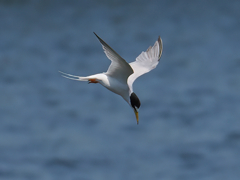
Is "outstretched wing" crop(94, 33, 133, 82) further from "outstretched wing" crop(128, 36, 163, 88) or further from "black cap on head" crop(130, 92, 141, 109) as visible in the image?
"outstretched wing" crop(128, 36, 163, 88)

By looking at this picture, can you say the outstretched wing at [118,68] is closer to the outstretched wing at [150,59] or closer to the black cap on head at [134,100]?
the black cap on head at [134,100]

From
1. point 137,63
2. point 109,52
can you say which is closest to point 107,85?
point 109,52

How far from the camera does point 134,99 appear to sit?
495 centimetres

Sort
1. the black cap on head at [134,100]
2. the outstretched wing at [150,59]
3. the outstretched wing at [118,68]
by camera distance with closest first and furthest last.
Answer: the outstretched wing at [118,68], the black cap on head at [134,100], the outstretched wing at [150,59]

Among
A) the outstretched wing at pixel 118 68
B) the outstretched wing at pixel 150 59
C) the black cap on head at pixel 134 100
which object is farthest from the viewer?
the outstretched wing at pixel 150 59

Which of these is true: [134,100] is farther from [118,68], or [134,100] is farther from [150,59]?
[150,59]

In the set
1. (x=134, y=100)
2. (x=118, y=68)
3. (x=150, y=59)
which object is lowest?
(x=134, y=100)

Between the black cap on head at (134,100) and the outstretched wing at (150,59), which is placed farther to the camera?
the outstretched wing at (150,59)

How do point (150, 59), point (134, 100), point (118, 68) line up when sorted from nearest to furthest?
1. point (118, 68)
2. point (134, 100)
3. point (150, 59)

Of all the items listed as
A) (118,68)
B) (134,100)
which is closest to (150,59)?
(134,100)

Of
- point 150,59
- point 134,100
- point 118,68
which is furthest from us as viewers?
point 150,59

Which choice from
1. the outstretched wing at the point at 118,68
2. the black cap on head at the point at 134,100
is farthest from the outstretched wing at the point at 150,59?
the outstretched wing at the point at 118,68

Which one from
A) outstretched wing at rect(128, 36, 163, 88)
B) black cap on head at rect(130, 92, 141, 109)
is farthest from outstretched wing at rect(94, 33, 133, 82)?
outstretched wing at rect(128, 36, 163, 88)

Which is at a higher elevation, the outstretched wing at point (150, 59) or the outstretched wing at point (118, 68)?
the outstretched wing at point (150, 59)
